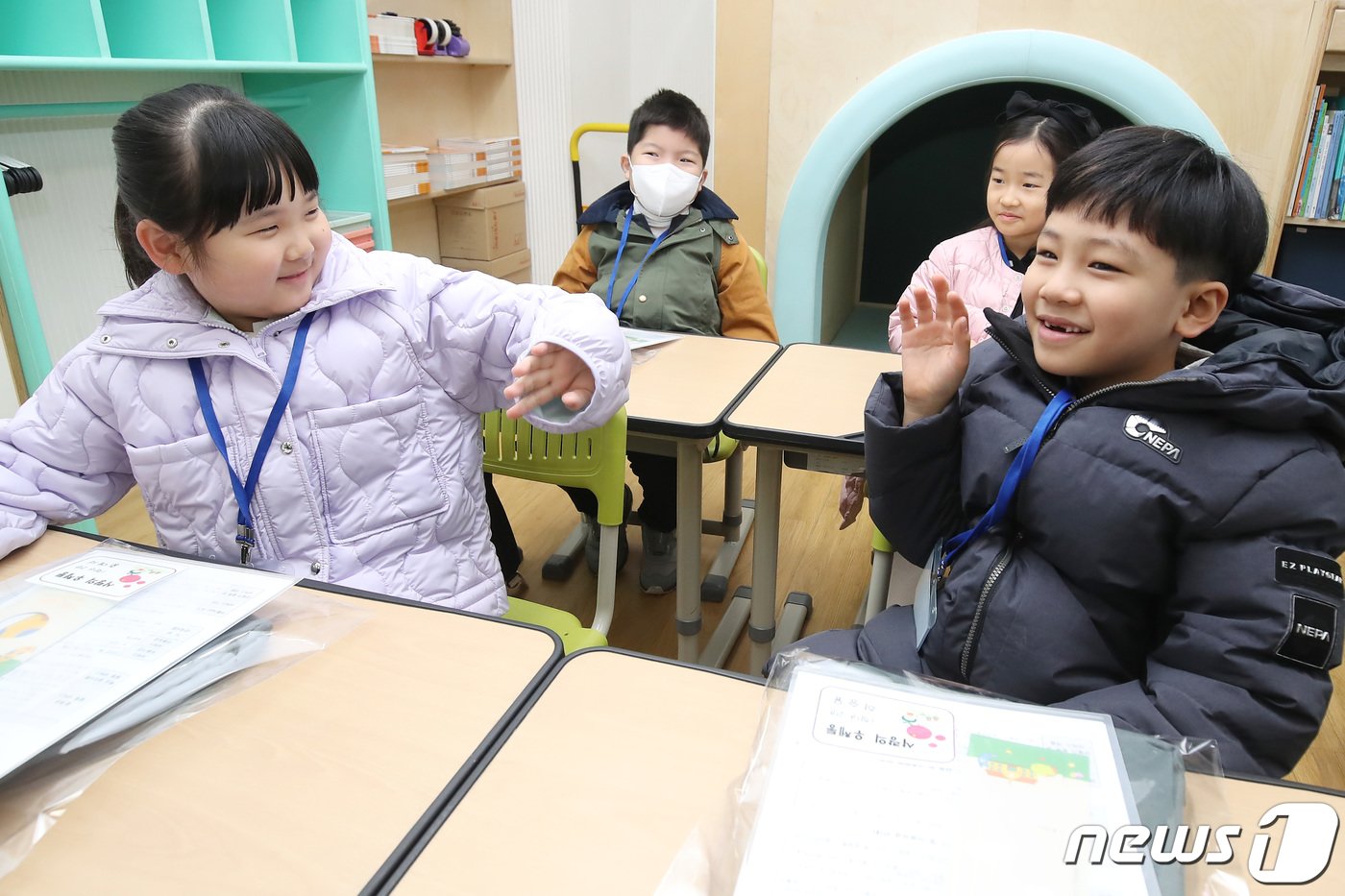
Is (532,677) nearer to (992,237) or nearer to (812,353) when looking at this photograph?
(812,353)

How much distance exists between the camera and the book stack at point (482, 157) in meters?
3.68

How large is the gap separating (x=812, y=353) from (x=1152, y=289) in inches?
39.7

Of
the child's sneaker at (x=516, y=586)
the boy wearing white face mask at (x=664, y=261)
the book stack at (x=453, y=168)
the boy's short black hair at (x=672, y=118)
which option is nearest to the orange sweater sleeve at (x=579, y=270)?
the boy wearing white face mask at (x=664, y=261)

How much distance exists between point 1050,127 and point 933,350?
1.18 metres

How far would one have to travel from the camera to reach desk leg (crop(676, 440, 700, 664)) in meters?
1.75

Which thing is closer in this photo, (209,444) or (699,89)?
(209,444)

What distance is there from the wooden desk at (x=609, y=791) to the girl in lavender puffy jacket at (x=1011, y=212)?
45.6 inches

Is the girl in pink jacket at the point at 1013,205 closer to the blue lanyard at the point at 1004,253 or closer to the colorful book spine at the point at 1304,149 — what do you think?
the blue lanyard at the point at 1004,253

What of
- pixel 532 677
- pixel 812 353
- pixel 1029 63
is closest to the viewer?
pixel 532 677

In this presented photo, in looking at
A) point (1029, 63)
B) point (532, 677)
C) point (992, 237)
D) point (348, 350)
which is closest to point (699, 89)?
point (1029, 63)

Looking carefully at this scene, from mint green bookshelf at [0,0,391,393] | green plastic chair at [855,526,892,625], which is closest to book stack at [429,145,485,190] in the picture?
mint green bookshelf at [0,0,391,393]

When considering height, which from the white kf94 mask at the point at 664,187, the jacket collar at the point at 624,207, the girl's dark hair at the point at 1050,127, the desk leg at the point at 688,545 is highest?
the girl's dark hair at the point at 1050,127

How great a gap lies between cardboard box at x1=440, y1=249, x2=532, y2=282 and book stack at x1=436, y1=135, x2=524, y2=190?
1.15 ft

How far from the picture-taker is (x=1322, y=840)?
2.12ft
